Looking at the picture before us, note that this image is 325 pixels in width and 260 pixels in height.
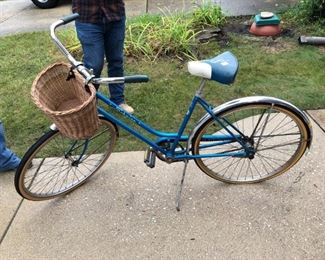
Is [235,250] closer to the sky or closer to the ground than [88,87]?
closer to the ground

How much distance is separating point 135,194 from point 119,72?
1.24 m

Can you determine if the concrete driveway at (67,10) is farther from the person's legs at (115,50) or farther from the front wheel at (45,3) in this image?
the person's legs at (115,50)

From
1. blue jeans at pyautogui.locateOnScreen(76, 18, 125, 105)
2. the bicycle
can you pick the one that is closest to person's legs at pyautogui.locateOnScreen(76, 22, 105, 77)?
blue jeans at pyautogui.locateOnScreen(76, 18, 125, 105)

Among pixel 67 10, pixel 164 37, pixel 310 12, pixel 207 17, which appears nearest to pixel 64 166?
pixel 164 37

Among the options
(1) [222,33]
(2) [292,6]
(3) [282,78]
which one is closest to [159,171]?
(3) [282,78]

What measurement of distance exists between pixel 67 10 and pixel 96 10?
185 inches

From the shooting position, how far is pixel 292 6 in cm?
572

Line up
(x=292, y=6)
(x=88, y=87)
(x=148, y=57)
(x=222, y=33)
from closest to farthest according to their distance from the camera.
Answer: (x=88, y=87)
(x=148, y=57)
(x=222, y=33)
(x=292, y=6)

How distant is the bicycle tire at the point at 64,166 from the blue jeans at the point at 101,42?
0.65 m

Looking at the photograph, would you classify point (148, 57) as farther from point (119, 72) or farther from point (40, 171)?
point (40, 171)

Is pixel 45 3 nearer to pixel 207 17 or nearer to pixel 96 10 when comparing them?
pixel 207 17

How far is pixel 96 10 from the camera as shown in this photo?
282 cm

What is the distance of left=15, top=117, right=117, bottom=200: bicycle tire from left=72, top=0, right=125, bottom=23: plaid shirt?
90 centimetres

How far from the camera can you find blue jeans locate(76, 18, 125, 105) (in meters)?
2.92
